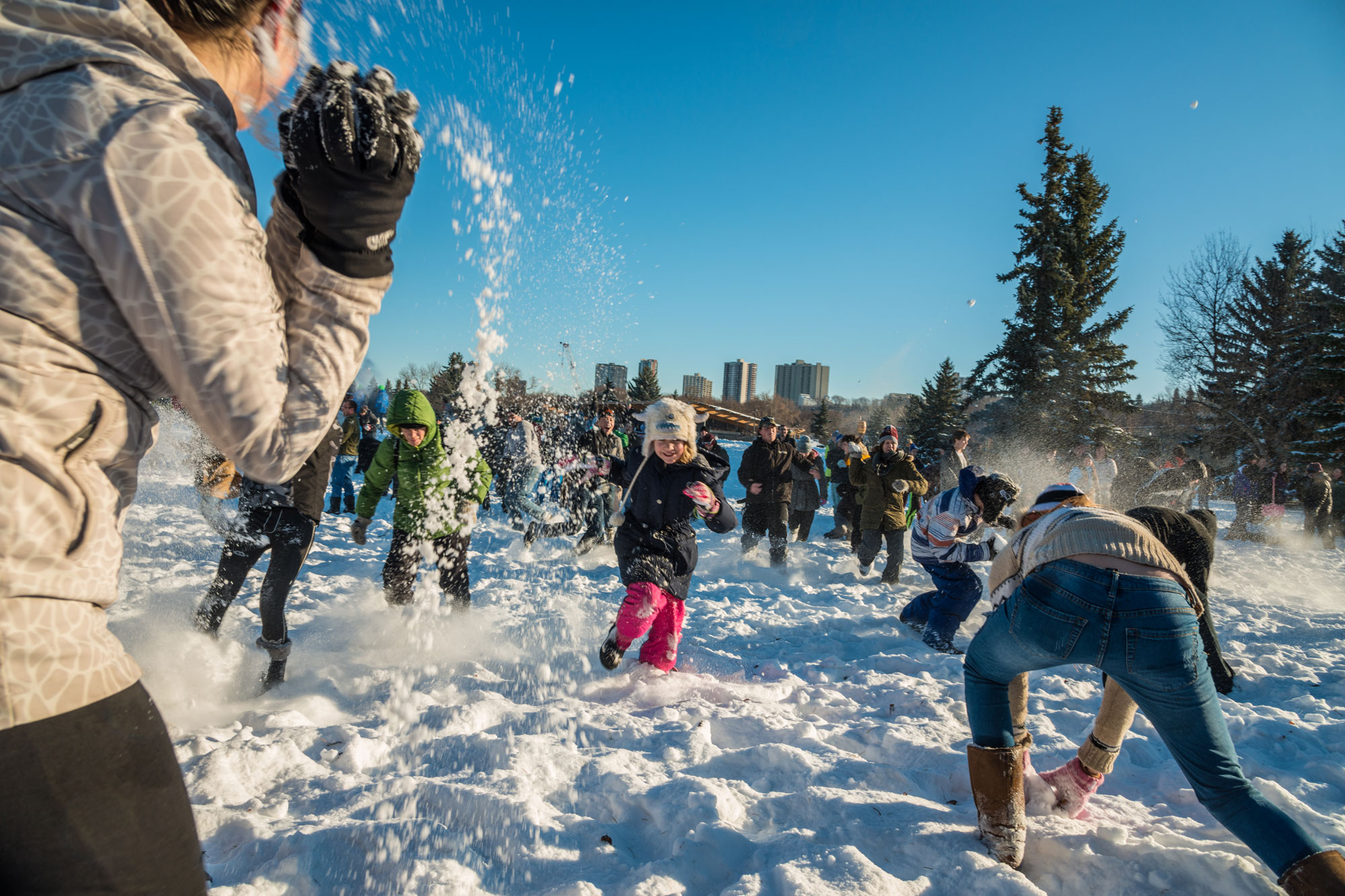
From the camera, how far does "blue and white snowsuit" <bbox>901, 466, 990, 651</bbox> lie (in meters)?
5.38

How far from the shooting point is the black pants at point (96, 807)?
2.38ft

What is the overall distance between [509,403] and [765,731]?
34.1 ft

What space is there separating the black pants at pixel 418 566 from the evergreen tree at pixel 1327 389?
22.9 meters

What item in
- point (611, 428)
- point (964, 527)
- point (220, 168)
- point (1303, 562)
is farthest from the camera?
point (1303, 562)

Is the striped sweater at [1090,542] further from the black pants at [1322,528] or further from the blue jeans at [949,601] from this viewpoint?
the black pants at [1322,528]

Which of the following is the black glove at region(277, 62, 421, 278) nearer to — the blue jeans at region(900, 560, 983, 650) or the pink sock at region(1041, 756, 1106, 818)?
the pink sock at region(1041, 756, 1106, 818)

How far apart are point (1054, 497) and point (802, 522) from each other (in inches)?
328

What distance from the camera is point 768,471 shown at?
30.0ft

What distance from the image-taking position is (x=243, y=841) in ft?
6.77

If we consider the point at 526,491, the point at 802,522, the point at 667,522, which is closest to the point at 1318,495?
the point at 802,522

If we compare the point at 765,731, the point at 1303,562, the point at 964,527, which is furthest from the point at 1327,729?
the point at 1303,562

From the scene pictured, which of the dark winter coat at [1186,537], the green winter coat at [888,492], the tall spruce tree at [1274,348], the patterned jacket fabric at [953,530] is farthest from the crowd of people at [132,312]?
the tall spruce tree at [1274,348]

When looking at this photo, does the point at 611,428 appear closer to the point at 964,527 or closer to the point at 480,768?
the point at 964,527

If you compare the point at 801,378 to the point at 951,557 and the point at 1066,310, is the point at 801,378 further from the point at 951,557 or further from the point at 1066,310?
the point at 951,557
